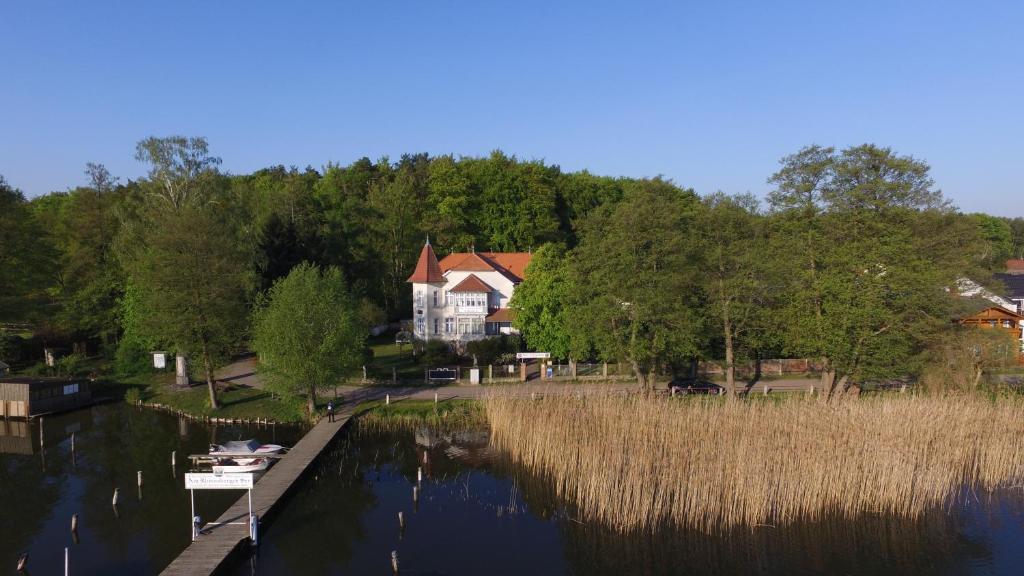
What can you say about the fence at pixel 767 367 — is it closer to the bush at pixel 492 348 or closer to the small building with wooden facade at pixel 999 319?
the bush at pixel 492 348

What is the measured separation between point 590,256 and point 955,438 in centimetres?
2006

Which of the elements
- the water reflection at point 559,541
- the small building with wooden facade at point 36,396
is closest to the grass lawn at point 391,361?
the water reflection at point 559,541

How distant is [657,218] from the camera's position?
36.0 meters

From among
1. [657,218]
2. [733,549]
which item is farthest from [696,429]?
[657,218]

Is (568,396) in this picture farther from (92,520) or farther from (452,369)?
(92,520)

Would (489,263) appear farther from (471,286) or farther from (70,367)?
(70,367)

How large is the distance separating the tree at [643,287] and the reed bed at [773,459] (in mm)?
9530

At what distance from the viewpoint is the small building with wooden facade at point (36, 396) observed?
129 ft

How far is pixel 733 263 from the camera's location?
121 feet

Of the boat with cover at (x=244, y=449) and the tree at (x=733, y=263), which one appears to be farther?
the tree at (x=733, y=263)

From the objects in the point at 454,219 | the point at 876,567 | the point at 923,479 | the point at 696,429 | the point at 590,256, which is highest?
the point at 454,219

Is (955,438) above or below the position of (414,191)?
below

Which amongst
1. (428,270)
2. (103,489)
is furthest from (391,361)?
(103,489)

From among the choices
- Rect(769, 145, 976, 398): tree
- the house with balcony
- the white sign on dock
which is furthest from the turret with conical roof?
the white sign on dock
